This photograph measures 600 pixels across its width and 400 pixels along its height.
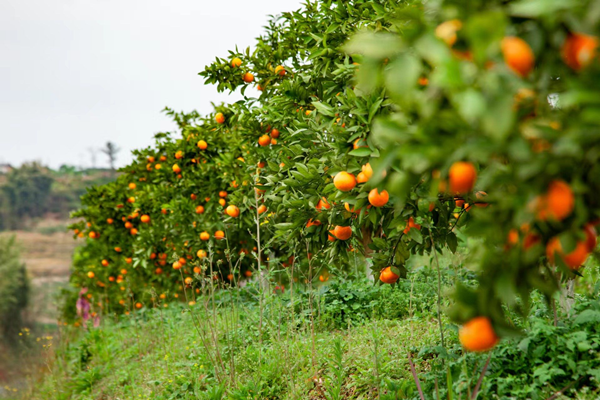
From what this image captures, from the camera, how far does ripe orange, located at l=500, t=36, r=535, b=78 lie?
86 centimetres

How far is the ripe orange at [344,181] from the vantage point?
1.80 m

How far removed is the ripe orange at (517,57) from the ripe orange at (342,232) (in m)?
1.37

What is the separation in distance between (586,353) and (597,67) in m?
1.69

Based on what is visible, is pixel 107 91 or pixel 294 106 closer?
pixel 294 106

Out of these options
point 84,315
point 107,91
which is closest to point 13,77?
point 107,91

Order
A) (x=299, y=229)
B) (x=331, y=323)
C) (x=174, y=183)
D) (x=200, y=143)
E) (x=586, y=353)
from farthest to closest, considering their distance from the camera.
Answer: (x=174, y=183) < (x=200, y=143) < (x=331, y=323) < (x=299, y=229) < (x=586, y=353)

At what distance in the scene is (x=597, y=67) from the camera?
883 mm

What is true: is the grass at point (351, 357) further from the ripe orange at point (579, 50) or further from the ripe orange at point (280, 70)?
the ripe orange at point (280, 70)

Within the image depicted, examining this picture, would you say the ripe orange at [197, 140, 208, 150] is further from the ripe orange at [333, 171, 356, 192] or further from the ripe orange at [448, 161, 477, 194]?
the ripe orange at [448, 161, 477, 194]

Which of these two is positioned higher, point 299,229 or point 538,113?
point 538,113

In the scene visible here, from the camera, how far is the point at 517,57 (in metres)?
0.86

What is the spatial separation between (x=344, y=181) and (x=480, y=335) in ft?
2.98

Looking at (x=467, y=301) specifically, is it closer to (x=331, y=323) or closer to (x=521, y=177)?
(x=521, y=177)

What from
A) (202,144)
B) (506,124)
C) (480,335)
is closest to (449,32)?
(506,124)
